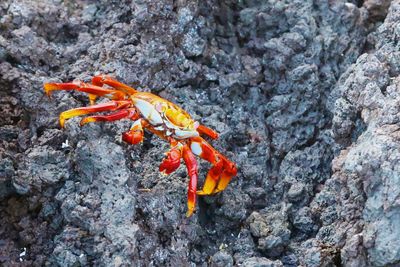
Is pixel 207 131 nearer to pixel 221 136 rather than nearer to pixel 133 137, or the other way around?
pixel 221 136

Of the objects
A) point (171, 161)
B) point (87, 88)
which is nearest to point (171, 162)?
point (171, 161)

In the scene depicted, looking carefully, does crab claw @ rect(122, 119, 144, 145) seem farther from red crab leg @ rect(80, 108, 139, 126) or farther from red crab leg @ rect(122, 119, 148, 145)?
red crab leg @ rect(80, 108, 139, 126)

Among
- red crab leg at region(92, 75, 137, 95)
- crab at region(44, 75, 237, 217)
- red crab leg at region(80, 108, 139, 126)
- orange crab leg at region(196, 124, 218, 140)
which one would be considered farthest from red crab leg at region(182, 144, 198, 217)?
red crab leg at region(92, 75, 137, 95)

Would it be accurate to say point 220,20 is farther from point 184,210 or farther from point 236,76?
point 184,210

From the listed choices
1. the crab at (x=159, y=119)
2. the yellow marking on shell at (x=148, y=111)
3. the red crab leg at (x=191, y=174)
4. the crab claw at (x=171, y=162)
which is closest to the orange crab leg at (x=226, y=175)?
the crab at (x=159, y=119)

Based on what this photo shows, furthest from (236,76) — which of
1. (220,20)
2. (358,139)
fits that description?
(358,139)
